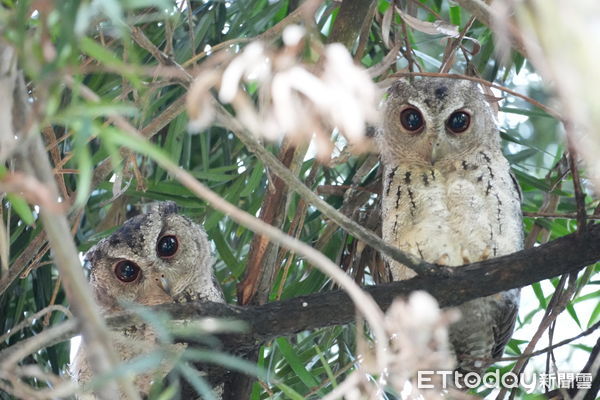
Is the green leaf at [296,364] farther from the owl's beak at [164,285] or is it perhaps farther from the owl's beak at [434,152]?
the owl's beak at [434,152]

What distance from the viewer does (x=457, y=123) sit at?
2996 mm

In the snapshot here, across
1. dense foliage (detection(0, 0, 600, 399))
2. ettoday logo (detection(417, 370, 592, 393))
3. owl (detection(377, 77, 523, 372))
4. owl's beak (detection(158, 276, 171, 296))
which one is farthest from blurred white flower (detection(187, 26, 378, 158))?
owl's beak (detection(158, 276, 171, 296))

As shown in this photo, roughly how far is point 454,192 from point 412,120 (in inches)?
12.3

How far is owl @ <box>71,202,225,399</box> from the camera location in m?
3.17

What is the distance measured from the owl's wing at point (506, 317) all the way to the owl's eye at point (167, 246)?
1.17 meters

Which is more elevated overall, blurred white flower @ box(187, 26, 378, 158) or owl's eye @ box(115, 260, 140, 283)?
owl's eye @ box(115, 260, 140, 283)

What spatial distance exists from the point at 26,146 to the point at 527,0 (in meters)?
0.73

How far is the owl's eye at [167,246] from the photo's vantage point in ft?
10.7

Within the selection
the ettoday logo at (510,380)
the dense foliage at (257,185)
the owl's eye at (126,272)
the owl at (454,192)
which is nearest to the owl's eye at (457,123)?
the owl at (454,192)

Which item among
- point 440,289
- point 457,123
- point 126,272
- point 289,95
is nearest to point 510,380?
point 440,289

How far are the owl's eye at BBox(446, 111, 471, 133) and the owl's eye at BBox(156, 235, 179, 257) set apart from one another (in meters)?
1.08

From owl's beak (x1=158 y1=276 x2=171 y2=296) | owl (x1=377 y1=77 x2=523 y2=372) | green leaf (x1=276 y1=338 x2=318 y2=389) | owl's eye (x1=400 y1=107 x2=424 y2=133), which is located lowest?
green leaf (x1=276 y1=338 x2=318 y2=389)

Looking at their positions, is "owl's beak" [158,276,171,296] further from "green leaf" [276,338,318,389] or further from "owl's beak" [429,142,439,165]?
"owl's beak" [429,142,439,165]

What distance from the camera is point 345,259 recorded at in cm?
320
